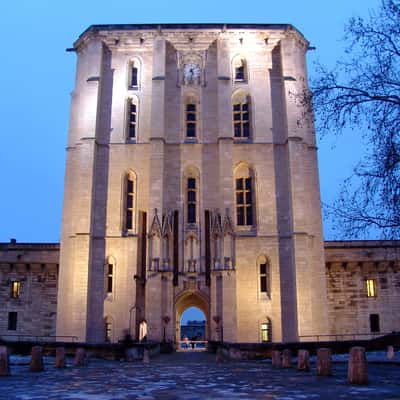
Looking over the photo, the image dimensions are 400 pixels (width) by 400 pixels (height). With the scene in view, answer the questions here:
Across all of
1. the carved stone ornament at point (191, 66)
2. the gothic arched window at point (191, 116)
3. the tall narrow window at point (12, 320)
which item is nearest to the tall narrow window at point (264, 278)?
the gothic arched window at point (191, 116)

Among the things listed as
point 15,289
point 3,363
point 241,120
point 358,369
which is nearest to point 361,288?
point 241,120

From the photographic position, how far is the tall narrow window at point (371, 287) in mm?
33397

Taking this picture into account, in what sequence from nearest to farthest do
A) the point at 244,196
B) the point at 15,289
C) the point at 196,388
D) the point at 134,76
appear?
the point at 196,388
the point at 244,196
the point at 15,289
the point at 134,76

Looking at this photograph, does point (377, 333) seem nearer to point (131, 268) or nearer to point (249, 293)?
point (249, 293)

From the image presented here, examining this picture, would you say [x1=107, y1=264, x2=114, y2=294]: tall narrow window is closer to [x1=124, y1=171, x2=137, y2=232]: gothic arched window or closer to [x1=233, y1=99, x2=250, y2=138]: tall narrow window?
[x1=124, y1=171, x2=137, y2=232]: gothic arched window

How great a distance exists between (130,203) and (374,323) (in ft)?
56.0

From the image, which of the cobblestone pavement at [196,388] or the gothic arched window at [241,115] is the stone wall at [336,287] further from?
the cobblestone pavement at [196,388]

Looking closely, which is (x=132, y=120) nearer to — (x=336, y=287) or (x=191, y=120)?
(x=191, y=120)

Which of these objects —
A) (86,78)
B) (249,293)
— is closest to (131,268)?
(249,293)

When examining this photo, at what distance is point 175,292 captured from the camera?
99.5 ft

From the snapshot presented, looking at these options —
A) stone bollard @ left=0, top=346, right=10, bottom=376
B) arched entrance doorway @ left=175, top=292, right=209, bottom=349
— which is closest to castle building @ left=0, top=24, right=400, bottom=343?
arched entrance doorway @ left=175, top=292, right=209, bottom=349

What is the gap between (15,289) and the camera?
114ft

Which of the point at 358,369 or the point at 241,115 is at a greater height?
the point at 241,115

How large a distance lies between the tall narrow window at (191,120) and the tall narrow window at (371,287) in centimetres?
1468
